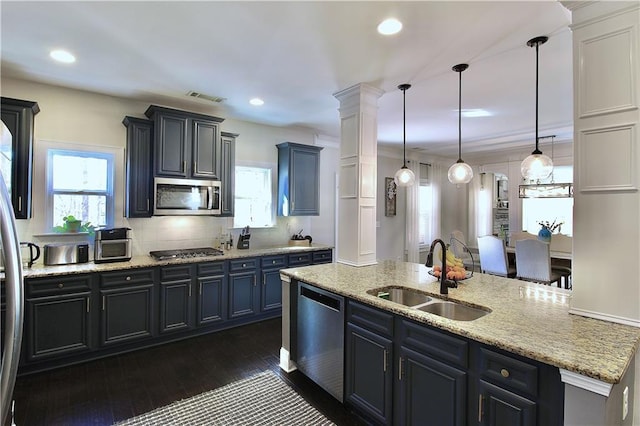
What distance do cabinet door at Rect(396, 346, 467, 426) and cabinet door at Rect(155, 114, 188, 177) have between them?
10.3ft

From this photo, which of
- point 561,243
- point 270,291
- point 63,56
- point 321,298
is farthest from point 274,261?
point 561,243

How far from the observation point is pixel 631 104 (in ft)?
5.43

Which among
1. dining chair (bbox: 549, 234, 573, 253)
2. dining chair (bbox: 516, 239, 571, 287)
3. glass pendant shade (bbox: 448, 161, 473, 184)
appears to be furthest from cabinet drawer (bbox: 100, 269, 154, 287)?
dining chair (bbox: 549, 234, 573, 253)

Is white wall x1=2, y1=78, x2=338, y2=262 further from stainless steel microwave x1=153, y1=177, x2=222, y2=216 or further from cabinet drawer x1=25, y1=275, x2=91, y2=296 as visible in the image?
cabinet drawer x1=25, y1=275, x2=91, y2=296

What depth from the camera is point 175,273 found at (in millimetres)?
3580

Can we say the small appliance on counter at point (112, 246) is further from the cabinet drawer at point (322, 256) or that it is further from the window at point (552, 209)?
the window at point (552, 209)

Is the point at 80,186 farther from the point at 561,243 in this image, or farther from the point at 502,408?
the point at 561,243

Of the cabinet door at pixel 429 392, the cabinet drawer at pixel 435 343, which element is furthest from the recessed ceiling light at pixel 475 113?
the cabinet door at pixel 429 392

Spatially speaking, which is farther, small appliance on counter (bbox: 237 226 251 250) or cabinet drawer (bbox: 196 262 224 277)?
small appliance on counter (bbox: 237 226 251 250)

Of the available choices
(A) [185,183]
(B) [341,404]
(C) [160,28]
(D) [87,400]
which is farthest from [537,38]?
(D) [87,400]

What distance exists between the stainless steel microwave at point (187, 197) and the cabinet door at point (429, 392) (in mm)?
2981

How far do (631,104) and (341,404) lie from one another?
2.63 metres

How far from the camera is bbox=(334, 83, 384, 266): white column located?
3340 mm

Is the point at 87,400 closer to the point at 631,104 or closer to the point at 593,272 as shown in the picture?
the point at 593,272
